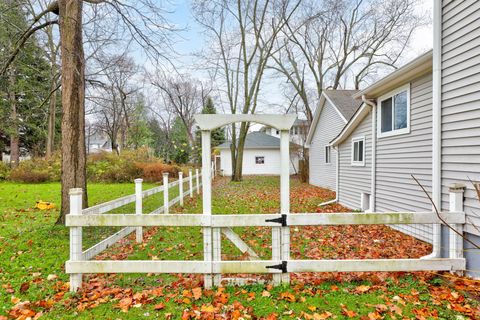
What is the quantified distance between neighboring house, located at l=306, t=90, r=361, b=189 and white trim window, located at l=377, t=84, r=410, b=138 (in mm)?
5358

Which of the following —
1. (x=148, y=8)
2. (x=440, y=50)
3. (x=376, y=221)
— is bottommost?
(x=376, y=221)

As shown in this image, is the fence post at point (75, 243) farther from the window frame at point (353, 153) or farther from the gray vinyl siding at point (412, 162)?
the window frame at point (353, 153)

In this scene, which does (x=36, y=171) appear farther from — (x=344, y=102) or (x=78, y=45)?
(x=344, y=102)

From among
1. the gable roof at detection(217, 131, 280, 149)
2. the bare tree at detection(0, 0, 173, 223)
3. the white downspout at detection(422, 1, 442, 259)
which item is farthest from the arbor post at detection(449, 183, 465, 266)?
the gable roof at detection(217, 131, 280, 149)

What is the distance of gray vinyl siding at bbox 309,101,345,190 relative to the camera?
1445 cm

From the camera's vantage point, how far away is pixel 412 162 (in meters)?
6.27

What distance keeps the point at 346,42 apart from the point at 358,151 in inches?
691

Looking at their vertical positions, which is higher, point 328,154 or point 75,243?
point 328,154

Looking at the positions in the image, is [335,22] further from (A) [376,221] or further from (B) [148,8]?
(A) [376,221]

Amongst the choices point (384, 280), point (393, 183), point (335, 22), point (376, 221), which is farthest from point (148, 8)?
point (335, 22)

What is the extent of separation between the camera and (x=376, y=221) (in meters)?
3.52

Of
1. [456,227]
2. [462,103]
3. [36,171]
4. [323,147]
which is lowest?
[456,227]

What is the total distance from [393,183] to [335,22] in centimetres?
2015

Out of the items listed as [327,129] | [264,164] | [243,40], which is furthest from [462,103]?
[264,164]
